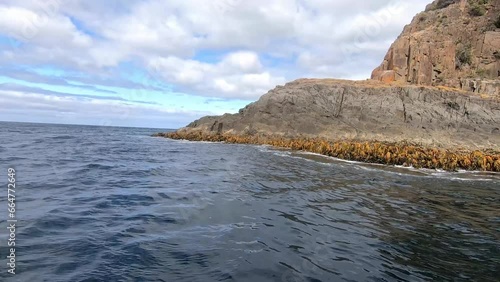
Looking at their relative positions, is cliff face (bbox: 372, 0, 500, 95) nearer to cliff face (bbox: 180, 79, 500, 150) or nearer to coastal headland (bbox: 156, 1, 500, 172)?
coastal headland (bbox: 156, 1, 500, 172)

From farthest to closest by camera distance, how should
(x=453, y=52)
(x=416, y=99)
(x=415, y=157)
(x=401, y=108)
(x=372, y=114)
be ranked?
(x=453, y=52) < (x=372, y=114) < (x=416, y=99) < (x=401, y=108) < (x=415, y=157)

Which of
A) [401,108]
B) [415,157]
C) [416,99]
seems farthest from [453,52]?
[415,157]

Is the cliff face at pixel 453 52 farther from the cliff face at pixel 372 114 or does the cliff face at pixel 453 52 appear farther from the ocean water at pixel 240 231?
the ocean water at pixel 240 231

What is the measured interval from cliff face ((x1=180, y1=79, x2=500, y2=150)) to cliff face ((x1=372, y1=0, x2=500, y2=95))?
24.4 ft

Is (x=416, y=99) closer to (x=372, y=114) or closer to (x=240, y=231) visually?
(x=372, y=114)

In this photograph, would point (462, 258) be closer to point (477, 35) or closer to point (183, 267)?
point (183, 267)

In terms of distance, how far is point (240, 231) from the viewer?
25.2 ft

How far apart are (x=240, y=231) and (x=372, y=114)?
132ft

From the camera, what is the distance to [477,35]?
55562 mm

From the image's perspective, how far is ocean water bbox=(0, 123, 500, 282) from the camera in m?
5.63

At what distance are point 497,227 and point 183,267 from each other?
877cm

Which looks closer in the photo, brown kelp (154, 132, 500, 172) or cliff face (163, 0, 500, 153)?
brown kelp (154, 132, 500, 172)

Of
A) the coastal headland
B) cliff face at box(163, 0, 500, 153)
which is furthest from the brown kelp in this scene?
cliff face at box(163, 0, 500, 153)

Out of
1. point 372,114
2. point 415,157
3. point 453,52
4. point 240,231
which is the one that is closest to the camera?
point 240,231
